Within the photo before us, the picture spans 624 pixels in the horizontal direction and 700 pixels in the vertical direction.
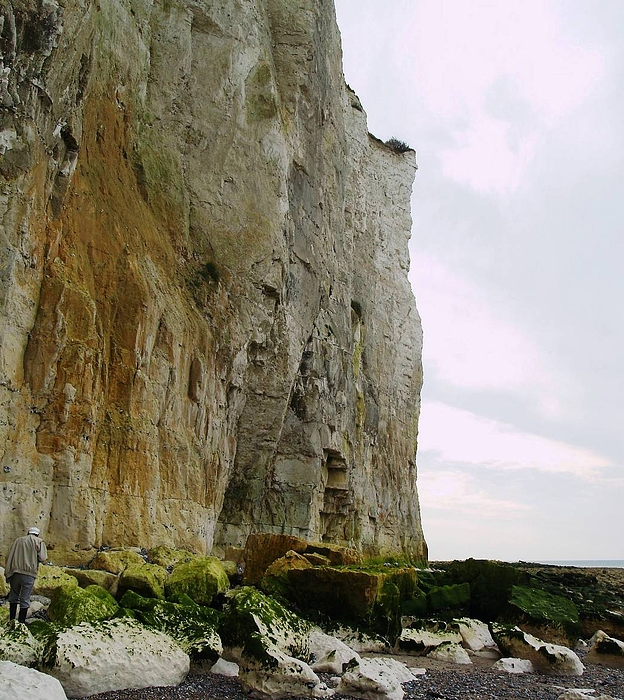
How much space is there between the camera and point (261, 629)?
7.45 m

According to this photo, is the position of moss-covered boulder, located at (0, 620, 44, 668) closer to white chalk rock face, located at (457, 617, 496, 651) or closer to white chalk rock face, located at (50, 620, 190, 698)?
white chalk rock face, located at (50, 620, 190, 698)

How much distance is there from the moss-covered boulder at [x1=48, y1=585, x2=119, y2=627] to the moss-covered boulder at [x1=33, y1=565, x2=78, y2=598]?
1.10 meters

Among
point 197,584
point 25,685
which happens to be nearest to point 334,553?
point 197,584

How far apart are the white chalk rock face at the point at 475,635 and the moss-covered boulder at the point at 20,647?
7.05 metres

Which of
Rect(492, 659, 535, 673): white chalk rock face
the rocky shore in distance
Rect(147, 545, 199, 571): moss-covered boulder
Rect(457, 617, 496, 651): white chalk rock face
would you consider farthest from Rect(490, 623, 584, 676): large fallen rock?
Rect(147, 545, 199, 571): moss-covered boulder

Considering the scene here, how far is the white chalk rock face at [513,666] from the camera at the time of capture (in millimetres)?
9516

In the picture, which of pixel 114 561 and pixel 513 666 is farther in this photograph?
pixel 114 561

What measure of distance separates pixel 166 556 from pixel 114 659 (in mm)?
6441

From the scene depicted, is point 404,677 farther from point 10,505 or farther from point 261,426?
point 261,426

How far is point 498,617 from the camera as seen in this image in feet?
43.8

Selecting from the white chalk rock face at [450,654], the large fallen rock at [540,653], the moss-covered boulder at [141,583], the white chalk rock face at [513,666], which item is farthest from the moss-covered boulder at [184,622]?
the large fallen rock at [540,653]

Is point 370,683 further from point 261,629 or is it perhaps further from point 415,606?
point 415,606

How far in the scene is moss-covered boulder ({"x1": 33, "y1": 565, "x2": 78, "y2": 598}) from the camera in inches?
355

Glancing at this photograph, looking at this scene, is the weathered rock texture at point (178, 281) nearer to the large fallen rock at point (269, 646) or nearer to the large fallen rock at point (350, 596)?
the large fallen rock at point (350, 596)
